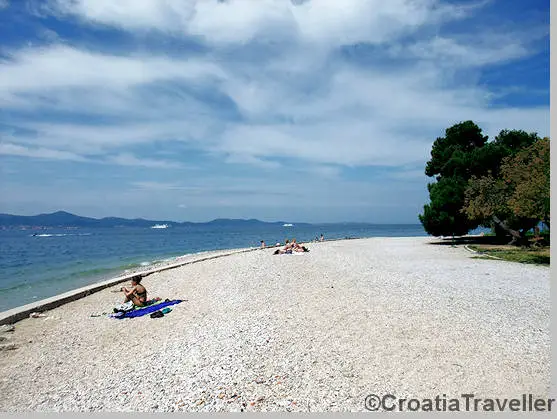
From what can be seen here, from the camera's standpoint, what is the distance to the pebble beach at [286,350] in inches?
238

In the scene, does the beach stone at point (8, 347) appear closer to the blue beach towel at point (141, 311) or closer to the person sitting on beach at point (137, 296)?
the blue beach towel at point (141, 311)

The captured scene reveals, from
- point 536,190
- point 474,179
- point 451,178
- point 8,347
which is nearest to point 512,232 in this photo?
point 474,179

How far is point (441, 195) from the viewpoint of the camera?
3422 centimetres

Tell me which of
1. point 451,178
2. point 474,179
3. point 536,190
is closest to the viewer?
point 536,190

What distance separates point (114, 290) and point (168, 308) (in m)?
5.61

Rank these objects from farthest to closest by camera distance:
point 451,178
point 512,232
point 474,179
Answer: point 451,178 < point 474,179 < point 512,232

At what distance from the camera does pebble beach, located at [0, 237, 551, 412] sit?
19.8 ft

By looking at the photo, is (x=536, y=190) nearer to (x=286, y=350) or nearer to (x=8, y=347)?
(x=286, y=350)

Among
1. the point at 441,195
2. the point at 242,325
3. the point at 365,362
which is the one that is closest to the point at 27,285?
the point at 242,325

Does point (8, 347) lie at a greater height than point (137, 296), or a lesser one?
lesser

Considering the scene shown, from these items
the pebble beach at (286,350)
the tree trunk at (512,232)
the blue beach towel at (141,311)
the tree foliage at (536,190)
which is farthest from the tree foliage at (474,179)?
the blue beach towel at (141,311)

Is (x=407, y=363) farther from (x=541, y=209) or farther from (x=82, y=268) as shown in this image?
(x=82, y=268)

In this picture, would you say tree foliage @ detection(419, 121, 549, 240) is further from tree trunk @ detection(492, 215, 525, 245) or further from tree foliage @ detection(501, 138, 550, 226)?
tree foliage @ detection(501, 138, 550, 226)

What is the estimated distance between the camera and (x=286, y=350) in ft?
25.2
